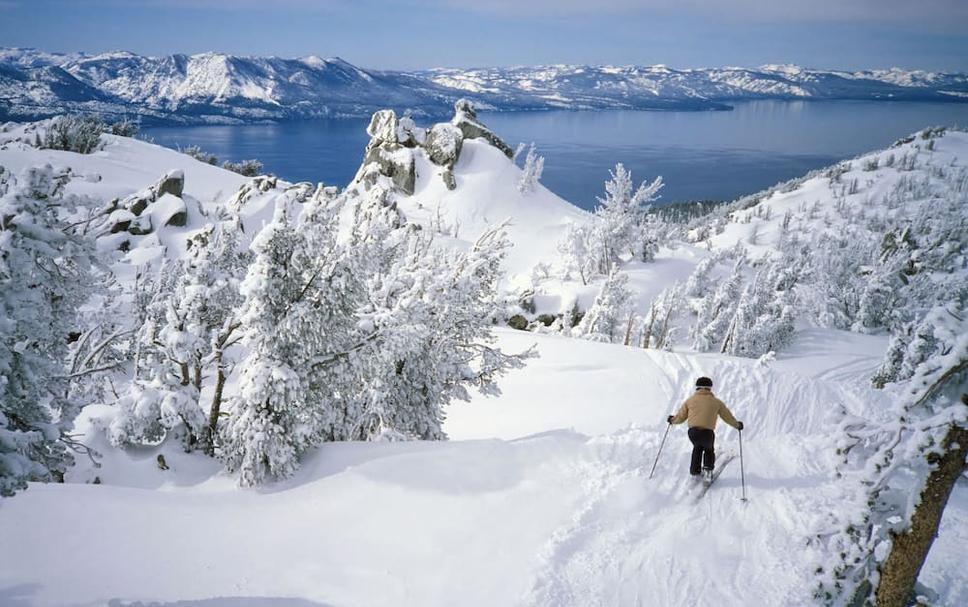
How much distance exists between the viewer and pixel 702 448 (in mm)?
8594

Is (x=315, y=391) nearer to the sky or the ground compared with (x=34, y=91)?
nearer to the ground

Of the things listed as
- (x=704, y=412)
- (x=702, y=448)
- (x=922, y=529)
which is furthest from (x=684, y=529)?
(x=922, y=529)

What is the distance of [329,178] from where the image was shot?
99562 mm

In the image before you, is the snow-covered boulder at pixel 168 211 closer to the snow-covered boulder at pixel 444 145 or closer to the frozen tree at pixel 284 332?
the snow-covered boulder at pixel 444 145

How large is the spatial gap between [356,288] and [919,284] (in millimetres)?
28146

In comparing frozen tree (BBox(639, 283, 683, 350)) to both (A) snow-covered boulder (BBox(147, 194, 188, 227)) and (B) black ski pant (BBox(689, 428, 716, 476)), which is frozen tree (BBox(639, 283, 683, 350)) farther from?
(A) snow-covered boulder (BBox(147, 194, 188, 227))

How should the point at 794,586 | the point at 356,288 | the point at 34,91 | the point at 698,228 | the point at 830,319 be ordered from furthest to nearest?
the point at 34,91 < the point at 698,228 < the point at 830,319 < the point at 356,288 < the point at 794,586

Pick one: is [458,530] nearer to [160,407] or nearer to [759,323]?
[160,407]

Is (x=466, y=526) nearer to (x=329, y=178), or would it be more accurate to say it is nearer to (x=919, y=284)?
(x=919, y=284)

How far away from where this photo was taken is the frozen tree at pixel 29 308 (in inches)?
213

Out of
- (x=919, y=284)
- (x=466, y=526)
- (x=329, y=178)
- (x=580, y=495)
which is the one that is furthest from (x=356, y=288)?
(x=329, y=178)

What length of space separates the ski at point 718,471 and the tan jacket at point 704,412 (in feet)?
2.88

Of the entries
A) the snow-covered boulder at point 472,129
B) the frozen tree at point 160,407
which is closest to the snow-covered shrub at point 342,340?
the frozen tree at point 160,407

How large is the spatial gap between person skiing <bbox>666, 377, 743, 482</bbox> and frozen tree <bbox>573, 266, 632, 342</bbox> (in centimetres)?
2472
